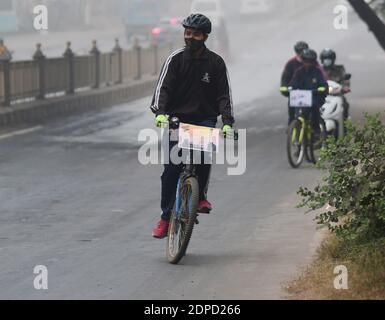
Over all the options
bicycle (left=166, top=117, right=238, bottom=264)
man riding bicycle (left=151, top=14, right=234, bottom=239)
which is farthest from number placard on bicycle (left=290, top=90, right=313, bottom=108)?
bicycle (left=166, top=117, right=238, bottom=264)

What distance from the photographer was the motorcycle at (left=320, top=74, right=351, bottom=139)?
19062mm

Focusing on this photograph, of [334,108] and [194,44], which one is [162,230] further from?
[334,108]

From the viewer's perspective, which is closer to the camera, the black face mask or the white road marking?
the black face mask

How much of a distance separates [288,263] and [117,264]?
1369 millimetres

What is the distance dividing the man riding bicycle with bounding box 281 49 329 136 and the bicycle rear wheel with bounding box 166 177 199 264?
766cm

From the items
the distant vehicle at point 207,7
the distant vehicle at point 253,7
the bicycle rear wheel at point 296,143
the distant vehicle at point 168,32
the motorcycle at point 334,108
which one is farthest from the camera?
the distant vehicle at point 253,7

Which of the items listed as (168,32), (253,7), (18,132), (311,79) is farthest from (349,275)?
(253,7)

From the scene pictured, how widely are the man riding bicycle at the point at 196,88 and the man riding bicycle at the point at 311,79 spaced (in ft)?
24.2

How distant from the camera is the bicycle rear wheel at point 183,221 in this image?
10148 millimetres

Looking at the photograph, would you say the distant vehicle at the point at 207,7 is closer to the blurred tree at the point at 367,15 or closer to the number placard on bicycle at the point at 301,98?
the blurred tree at the point at 367,15

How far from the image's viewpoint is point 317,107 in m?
18.1

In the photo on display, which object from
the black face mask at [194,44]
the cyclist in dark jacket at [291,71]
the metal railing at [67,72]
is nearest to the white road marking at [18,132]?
the metal railing at [67,72]

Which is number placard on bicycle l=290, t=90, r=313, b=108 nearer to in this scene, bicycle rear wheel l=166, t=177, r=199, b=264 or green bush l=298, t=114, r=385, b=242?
→ bicycle rear wheel l=166, t=177, r=199, b=264

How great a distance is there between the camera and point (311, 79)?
1795 centimetres
